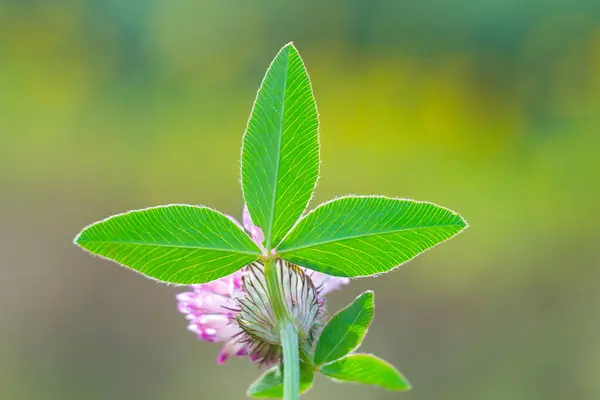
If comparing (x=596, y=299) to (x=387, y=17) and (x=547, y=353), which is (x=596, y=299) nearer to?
(x=547, y=353)

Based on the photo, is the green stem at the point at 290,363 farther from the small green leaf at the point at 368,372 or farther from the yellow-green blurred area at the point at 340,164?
the yellow-green blurred area at the point at 340,164

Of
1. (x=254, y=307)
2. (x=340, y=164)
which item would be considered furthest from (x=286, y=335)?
(x=340, y=164)

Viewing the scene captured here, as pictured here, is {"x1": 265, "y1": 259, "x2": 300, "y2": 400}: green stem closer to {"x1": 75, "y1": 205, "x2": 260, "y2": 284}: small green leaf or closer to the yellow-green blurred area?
{"x1": 75, "y1": 205, "x2": 260, "y2": 284}: small green leaf

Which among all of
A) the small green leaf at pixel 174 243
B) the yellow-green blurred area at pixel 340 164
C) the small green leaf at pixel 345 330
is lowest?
the small green leaf at pixel 345 330

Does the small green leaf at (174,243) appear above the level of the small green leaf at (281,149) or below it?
below

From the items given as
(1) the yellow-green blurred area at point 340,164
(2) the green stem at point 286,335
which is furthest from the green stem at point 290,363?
(1) the yellow-green blurred area at point 340,164

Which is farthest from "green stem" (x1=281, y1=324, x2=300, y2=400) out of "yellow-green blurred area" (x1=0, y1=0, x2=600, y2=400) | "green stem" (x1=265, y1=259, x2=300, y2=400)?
"yellow-green blurred area" (x1=0, y1=0, x2=600, y2=400)

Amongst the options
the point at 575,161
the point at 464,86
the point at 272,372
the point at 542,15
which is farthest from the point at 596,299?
the point at 272,372
